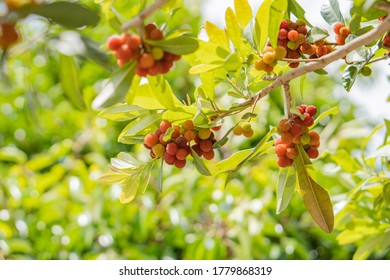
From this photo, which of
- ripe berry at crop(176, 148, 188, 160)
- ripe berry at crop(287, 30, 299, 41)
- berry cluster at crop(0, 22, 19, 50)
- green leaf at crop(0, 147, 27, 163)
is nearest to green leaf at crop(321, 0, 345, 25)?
ripe berry at crop(287, 30, 299, 41)

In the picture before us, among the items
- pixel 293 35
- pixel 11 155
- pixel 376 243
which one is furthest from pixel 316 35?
pixel 11 155

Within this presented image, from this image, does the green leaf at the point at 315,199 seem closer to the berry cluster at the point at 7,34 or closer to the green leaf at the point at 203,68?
the green leaf at the point at 203,68

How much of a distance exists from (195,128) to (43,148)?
2281mm

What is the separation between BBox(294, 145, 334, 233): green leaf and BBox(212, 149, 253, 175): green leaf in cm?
9

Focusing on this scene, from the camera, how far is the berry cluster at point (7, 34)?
1.73ft

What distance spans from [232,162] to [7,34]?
0.47 metres

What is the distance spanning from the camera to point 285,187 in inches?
34.4

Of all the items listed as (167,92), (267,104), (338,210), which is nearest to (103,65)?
(167,92)

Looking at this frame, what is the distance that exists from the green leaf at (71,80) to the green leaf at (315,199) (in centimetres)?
37

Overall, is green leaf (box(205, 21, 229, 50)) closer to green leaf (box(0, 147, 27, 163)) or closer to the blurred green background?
the blurred green background

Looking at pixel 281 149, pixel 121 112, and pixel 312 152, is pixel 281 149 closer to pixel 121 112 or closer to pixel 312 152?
pixel 312 152

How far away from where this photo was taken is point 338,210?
4.35 feet

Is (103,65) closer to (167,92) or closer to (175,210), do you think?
(167,92)

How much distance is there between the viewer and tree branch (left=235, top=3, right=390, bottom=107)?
2.23ft
